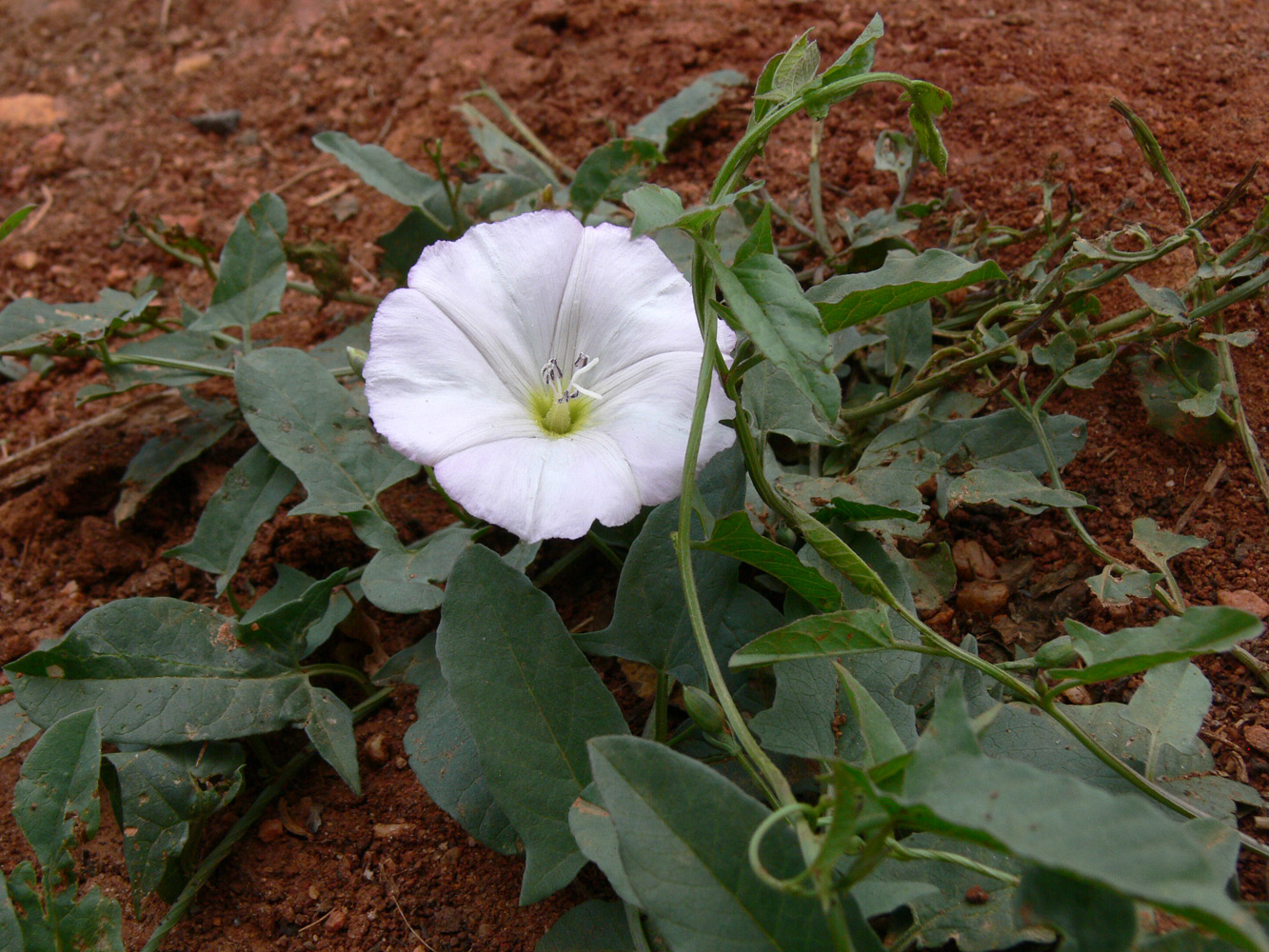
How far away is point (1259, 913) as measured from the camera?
3.60 feet

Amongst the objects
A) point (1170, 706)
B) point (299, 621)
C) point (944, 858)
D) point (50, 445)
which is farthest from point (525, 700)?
point (50, 445)

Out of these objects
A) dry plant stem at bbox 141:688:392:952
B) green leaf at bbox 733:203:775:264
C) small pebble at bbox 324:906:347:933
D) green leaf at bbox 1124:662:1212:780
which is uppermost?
green leaf at bbox 733:203:775:264

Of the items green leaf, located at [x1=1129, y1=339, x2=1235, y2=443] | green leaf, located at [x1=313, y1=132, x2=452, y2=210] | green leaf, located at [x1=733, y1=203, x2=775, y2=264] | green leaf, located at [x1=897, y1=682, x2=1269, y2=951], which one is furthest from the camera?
green leaf, located at [x1=313, y1=132, x2=452, y2=210]

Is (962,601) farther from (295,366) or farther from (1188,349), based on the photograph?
(295,366)

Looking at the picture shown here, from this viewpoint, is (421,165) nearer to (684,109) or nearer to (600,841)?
(684,109)

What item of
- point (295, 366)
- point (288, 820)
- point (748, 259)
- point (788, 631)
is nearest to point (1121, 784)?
point (788, 631)

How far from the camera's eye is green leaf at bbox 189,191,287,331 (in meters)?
2.23

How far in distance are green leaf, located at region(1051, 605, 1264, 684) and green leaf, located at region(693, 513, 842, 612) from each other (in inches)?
15.1

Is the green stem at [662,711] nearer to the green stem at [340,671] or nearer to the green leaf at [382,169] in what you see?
the green stem at [340,671]

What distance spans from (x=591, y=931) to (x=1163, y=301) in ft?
5.49

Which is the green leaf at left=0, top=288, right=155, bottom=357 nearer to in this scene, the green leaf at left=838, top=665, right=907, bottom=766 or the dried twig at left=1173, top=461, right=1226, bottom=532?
the green leaf at left=838, top=665, right=907, bottom=766

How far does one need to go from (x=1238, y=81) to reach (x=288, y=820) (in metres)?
3.10

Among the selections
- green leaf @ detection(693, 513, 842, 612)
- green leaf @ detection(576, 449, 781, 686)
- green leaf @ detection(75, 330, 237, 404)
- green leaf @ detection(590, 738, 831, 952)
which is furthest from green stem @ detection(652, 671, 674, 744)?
green leaf @ detection(75, 330, 237, 404)

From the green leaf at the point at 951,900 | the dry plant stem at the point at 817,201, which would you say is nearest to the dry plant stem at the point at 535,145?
the dry plant stem at the point at 817,201
